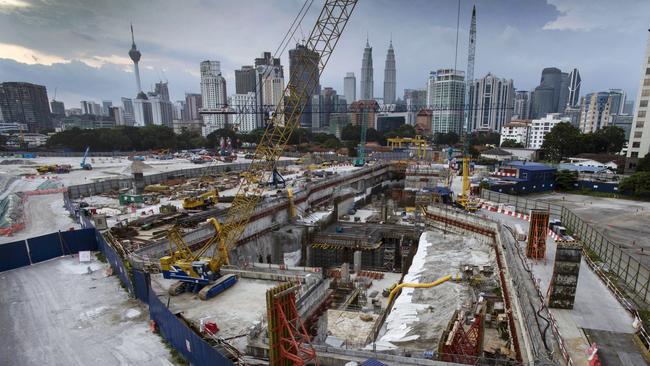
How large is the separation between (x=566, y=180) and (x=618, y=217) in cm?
1351

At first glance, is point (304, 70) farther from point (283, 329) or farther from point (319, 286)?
point (283, 329)

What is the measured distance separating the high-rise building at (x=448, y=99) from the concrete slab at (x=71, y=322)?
17730 centimetres

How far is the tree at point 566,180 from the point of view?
45.3m

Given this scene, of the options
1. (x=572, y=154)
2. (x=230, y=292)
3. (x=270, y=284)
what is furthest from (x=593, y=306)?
(x=572, y=154)

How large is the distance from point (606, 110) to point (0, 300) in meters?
183

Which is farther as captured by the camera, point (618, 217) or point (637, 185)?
point (637, 185)

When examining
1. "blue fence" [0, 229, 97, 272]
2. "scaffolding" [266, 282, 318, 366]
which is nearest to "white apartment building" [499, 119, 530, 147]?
"blue fence" [0, 229, 97, 272]

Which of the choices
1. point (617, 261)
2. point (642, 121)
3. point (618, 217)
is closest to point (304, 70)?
point (617, 261)

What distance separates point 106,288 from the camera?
17500 millimetres

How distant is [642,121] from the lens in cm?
5709

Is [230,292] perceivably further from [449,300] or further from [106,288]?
[449,300]

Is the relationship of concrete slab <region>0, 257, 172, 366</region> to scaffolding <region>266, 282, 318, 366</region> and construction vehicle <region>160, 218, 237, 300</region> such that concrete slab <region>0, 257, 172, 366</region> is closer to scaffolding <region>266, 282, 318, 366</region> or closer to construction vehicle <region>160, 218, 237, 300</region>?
construction vehicle <region>160, 218, 237, 300</region>

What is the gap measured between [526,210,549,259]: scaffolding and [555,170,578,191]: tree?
31431 millimetres

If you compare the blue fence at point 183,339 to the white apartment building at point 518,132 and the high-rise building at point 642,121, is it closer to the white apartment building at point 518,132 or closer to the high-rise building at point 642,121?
the high-rise building at point 642,121
